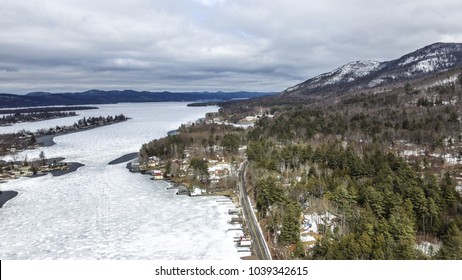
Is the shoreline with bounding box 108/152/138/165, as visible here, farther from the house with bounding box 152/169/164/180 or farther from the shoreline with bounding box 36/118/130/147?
the shoreline with bounding box 36/118/130/147

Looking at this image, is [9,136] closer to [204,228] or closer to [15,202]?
[15,202]

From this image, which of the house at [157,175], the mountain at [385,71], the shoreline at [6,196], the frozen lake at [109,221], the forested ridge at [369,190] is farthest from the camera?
the mountain at [385,71]

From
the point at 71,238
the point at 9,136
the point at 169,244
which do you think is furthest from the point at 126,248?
the point at 9,136

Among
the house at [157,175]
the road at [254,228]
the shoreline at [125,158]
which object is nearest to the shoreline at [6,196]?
the house at [157,175]

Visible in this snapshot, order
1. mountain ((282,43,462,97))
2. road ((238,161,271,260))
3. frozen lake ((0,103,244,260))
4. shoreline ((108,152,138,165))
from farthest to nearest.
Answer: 1. mountain ((282,43,462,97))
2. shoreline ((108,152,138,165))
3. frozen lake ((0,103,244,260))
4. road ((238,161,271,260))

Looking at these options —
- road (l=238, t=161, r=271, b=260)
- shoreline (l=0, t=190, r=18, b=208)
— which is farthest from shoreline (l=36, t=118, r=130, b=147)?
road (l=238, t=161, r=271, b=260)

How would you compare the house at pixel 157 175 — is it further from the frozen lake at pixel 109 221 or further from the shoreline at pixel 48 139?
the shoreline at pixel 48 139
